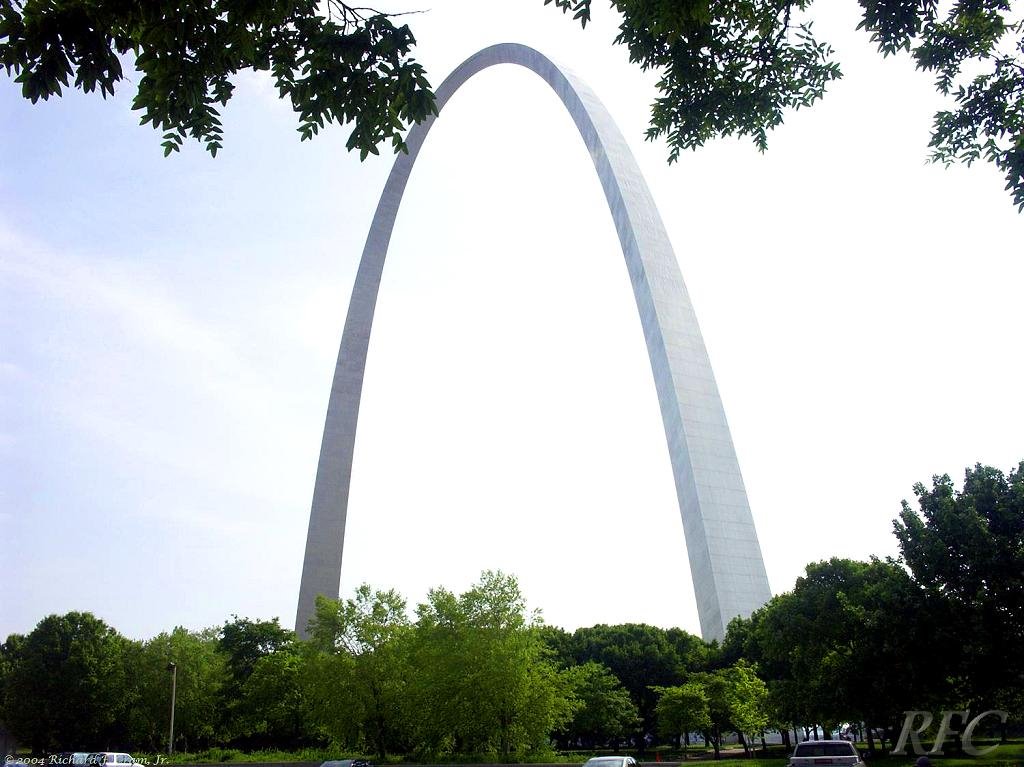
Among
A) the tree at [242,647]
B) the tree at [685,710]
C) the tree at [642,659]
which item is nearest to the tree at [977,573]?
the tree at [685,710]

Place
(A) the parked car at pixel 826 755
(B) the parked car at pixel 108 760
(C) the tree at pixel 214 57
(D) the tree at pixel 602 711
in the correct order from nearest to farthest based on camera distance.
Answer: (C) the tree at pixel 214 57 < (A) the parked car at pixel 826 755 < (B) the parked car at pixel 108 760 < (D) the tree at pixel 602 711

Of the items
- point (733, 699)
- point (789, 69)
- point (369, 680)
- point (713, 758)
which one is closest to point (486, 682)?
point (369, 680)

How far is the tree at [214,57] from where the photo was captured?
19.8 feet

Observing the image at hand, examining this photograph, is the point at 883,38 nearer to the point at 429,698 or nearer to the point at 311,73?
the point at 311,73

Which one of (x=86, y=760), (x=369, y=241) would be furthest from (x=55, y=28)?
(x=369, y=241)

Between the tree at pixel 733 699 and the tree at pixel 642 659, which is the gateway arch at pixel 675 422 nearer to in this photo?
the tree at pixel 733 699

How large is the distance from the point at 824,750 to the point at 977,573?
10729 millimetres

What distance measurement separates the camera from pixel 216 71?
265 inches

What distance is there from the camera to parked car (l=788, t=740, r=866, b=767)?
14125 mm

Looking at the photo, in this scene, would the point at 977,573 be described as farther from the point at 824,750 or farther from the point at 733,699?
the point at 733,699

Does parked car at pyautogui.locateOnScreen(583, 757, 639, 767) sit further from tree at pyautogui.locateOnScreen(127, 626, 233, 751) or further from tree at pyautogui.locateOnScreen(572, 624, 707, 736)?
tree at pyautogui.locateOnScreen(127, 626, 233, 751)

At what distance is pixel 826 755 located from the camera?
14797 mm

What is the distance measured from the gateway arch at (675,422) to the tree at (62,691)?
1819cm

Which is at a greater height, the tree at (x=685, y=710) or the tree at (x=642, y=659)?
the tree at (x=642, y=659)
